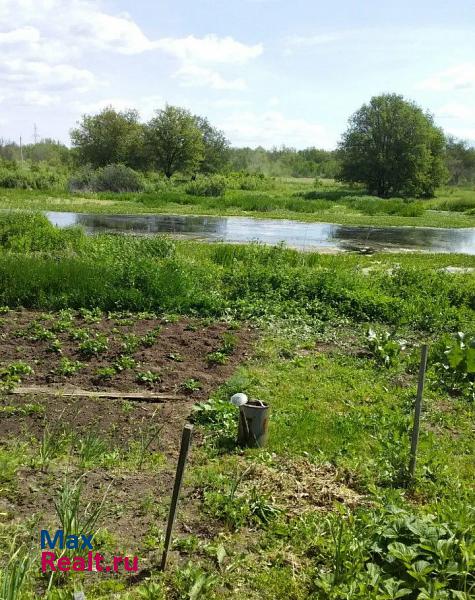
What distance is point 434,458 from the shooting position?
186 inches

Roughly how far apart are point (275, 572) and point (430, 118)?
66728mm

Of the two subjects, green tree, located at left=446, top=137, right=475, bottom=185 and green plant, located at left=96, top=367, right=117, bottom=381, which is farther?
green tree, located at left=446, top=137, right=475, bottom=185

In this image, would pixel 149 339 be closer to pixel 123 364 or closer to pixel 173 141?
pixel 123 364

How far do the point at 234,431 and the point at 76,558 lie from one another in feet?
6.98

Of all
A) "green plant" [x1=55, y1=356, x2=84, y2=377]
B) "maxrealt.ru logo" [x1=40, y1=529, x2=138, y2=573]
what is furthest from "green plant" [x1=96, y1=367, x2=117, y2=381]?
"maxrealt.ru logo" [x1=40, y1=529, x2=138, y2=573]

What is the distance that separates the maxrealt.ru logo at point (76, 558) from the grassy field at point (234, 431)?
0.05 metres

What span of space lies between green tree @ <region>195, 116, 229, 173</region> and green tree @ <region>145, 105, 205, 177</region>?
488 cm

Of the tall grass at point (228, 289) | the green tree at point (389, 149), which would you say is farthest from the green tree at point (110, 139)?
the tall grass at point (228, 289)

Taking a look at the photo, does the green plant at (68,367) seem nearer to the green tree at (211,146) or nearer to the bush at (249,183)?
the bush at (249,183)

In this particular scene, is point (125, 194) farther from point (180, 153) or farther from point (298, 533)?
point (298, 533)

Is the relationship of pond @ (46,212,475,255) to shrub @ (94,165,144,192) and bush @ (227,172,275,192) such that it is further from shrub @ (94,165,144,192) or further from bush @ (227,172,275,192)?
bush @ (227,172,275,192)

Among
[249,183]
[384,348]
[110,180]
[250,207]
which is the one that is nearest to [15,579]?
[384,348]

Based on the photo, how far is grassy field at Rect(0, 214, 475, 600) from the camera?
3217 mm

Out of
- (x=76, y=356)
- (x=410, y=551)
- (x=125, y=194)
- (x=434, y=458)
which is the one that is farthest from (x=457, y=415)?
(x=125, y=194)
